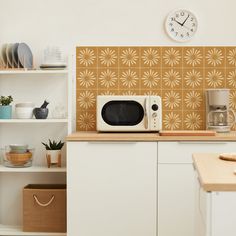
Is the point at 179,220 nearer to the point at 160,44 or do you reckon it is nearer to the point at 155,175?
the point at 155,175

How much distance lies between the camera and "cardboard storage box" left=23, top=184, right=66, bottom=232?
3.67 m

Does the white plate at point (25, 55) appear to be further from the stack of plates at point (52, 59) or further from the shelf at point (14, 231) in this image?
the shelf at point (14, 231)

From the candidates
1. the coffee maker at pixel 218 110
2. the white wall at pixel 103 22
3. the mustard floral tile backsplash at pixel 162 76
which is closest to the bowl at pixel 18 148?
the mustard floral tile backsplash at pixel 162 76

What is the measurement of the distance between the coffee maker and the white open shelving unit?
1112 millimetres

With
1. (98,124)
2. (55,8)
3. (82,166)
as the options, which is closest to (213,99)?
(98,124)

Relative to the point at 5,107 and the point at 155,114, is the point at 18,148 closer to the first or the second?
the point at 5,107

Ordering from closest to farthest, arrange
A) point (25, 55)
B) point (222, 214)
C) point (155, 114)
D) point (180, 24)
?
1. point (222, 214)
2. point (155, 114)
3. point (25, 55)
4. point (180, 24)

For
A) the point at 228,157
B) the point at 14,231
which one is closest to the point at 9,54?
the point at 14,231

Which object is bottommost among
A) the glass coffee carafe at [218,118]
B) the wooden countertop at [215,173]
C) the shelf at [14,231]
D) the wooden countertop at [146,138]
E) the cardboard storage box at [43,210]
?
the shelf at [14,231]

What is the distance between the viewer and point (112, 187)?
11.2 ft

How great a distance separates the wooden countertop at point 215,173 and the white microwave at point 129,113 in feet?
3.63

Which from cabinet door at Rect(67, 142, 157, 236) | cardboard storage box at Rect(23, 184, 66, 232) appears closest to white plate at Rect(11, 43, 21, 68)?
cabinet door at Rect(67, 142, 157, 236)

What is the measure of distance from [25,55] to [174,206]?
1591 mm

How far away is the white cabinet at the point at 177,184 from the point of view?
3.38m
